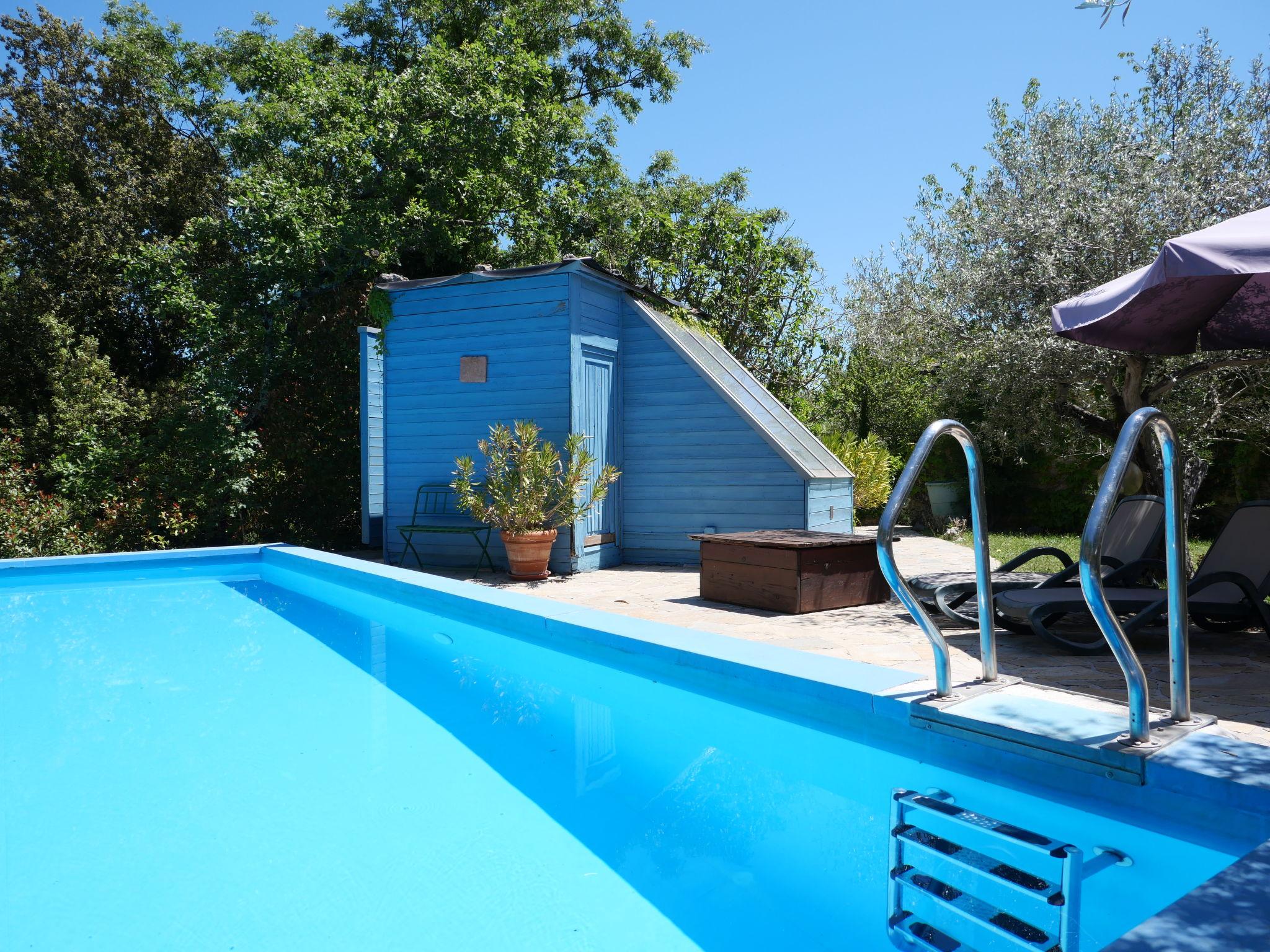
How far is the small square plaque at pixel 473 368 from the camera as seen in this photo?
9445 mm

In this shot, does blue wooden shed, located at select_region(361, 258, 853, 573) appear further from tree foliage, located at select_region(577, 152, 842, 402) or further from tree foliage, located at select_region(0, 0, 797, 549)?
tree foliage, located at select_region(577, 152, 842, 402)

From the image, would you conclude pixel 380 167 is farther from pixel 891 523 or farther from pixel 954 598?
pixel 891 523

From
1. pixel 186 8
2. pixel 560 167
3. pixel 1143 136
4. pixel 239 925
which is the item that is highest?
pixel 186 8

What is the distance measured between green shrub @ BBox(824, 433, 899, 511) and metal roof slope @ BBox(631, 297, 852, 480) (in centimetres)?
362

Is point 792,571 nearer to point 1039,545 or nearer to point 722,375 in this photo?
point 722,375

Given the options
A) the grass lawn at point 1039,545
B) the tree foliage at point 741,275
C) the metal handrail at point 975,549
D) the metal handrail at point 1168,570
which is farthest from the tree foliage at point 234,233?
the metal handrail at point 1168,570

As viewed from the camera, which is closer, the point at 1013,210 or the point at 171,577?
the point at 1013,210

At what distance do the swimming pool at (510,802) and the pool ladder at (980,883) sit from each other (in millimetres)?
49

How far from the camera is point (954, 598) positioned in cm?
575

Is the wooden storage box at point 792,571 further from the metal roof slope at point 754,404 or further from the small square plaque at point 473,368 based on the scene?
the small square plaque at point 473,368

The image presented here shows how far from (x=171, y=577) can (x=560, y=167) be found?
399 inches

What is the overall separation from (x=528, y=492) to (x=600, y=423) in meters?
1.52

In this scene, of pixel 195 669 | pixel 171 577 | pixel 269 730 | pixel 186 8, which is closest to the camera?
pixel 269 730

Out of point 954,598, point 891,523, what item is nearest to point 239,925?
point 891,523
